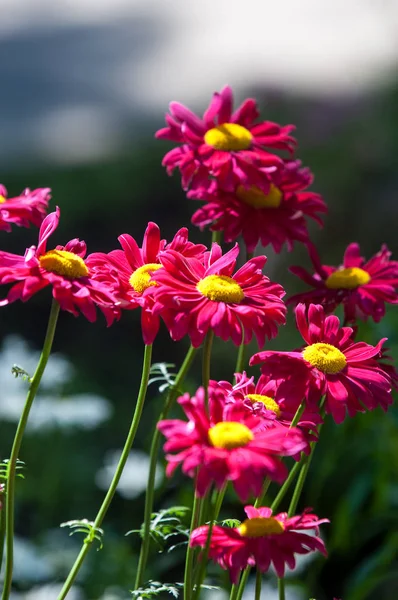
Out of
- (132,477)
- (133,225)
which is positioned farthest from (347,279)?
(133,225)

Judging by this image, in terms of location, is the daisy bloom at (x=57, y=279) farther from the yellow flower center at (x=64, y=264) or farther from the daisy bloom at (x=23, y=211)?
the daisy bloom at (x=23, y=211)

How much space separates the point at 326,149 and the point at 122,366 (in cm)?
84

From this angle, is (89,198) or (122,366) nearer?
(122,366)

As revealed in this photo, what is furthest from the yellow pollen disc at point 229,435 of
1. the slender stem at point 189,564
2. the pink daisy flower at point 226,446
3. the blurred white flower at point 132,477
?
the blurred white flower at point 132,477

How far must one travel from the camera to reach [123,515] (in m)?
1.49

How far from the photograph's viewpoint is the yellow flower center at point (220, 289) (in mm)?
602

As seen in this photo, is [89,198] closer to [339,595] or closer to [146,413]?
[146,413]

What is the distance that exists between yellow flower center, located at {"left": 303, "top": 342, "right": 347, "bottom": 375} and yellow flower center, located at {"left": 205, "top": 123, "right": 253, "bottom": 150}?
207mm

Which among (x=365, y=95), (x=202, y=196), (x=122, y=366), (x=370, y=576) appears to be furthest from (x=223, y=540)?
(x=365, y=95)

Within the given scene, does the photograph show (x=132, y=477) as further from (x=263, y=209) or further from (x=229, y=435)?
(x=229, y=435)

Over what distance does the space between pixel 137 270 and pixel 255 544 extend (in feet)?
0.67

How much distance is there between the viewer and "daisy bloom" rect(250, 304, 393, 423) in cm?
62

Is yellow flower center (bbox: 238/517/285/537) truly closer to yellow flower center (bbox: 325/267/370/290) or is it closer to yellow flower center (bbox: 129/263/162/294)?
yellow flower center (bbox: 129/263/162/294)

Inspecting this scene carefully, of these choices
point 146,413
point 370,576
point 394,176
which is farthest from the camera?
point 394,176
